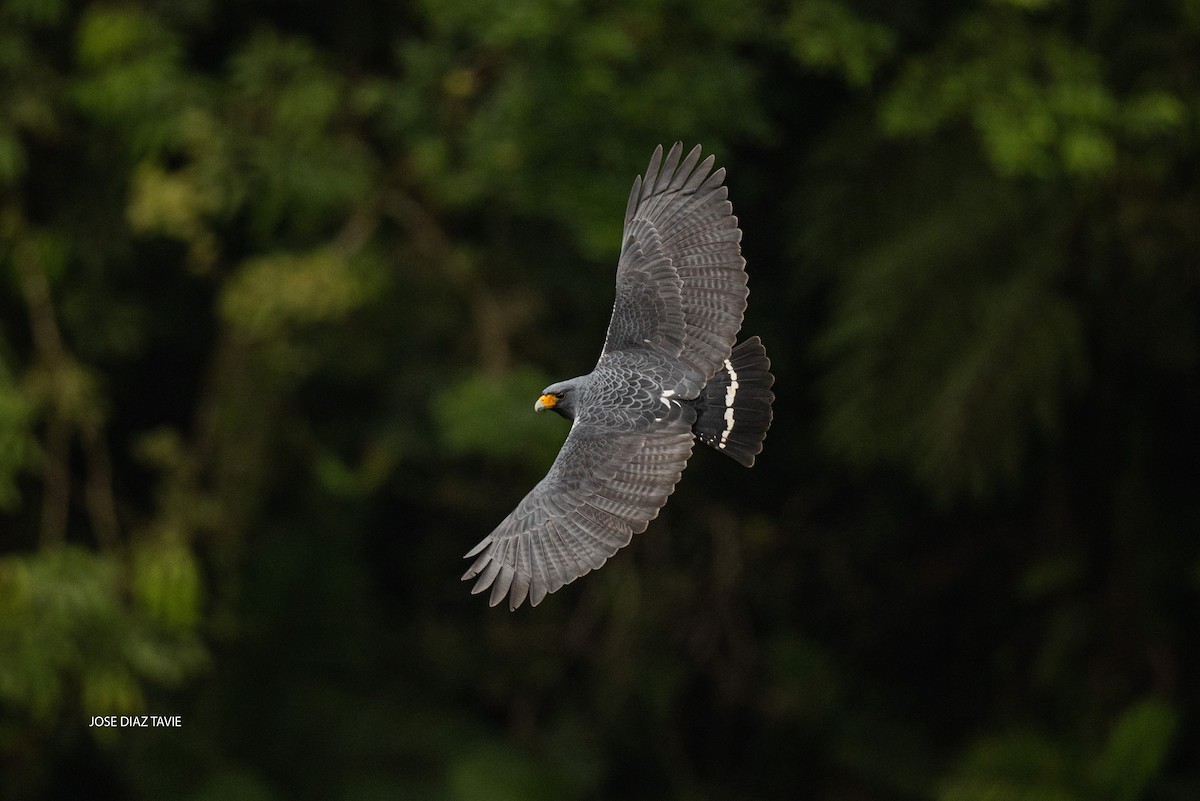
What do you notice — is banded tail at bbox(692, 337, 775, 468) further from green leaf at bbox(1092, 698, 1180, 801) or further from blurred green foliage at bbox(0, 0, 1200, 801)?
green leaf at bbox(1092, 698, 1180, 801)

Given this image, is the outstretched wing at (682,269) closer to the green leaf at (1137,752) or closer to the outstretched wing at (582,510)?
the outstretched wing at (582,510)

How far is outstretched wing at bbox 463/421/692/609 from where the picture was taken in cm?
446

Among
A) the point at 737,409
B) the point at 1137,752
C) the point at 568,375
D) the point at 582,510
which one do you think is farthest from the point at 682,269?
the point at 1137,752

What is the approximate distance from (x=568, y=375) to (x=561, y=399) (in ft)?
13.3

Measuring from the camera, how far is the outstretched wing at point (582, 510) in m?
4.46

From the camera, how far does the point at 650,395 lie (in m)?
4.96

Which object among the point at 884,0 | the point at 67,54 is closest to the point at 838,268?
the point at 884,0

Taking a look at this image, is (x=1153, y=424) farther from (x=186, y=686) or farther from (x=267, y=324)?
(x=186, y=686)

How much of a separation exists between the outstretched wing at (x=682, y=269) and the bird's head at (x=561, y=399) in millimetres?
241

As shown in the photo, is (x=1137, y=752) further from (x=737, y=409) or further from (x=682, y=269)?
(x=682, y=269)

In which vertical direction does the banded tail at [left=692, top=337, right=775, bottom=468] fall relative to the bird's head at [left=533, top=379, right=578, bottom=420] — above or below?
above

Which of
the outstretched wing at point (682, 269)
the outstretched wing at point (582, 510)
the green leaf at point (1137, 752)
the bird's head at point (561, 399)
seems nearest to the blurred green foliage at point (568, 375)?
the green leaf at point (1137, 752)

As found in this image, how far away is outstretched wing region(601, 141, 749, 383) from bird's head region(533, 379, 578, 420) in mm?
241

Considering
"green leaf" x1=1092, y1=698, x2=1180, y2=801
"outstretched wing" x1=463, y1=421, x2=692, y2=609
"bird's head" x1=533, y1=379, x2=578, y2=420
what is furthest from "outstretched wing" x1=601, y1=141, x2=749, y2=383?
Answer: "green leaf" x1=1092, y1=698, x2=1180, y2=801
